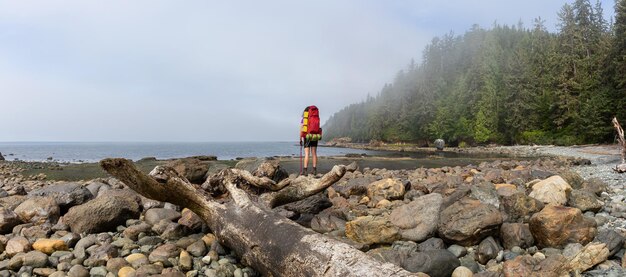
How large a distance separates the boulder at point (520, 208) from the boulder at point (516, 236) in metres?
0.48

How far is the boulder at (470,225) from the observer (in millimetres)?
4547

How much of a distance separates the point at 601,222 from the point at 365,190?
419cm

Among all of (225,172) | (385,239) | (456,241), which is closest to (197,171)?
(225,172)

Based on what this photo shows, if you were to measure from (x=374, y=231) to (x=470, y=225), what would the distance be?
1259 mm

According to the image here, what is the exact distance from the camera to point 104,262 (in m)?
4.39

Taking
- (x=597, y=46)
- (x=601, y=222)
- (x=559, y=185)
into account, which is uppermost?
(x=597, y=46)

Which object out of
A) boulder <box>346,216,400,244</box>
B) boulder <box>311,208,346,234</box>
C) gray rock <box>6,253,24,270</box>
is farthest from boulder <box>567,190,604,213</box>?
gray rock <box>6,253,24,270</box>

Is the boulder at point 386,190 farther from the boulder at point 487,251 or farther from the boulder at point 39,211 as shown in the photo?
the boulder at point 39,211

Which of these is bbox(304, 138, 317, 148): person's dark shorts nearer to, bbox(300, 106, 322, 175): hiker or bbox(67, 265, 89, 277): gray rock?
bbox(300, 106, 322, 175): hiker

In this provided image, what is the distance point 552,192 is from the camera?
614 centimetres

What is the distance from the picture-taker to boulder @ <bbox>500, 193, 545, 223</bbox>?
5199 millimetres

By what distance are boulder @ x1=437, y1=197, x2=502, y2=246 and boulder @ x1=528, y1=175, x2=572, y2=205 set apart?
208 centimetres

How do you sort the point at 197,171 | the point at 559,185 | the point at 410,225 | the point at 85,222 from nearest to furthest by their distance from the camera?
the point at 410,225 → the point at 85,222 → the point at 559,185 → the point at 197,171

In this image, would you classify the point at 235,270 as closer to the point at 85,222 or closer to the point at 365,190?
the point at 85,222
